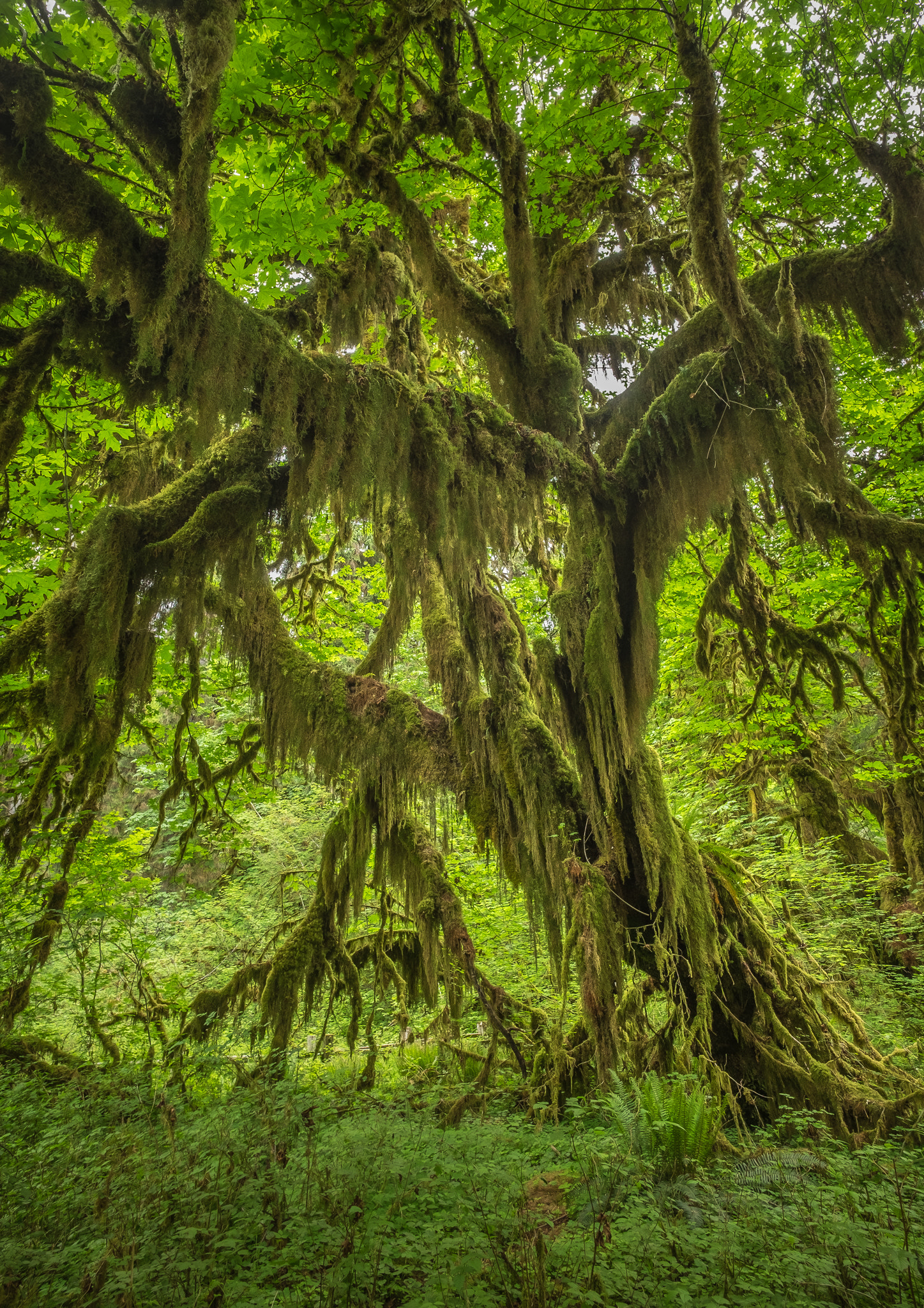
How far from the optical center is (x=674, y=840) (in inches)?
208

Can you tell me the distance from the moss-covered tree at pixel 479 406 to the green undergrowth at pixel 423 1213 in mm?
963

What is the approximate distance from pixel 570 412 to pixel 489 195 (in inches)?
92.6

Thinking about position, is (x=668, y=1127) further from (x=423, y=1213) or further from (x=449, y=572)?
(x=449, y=572)

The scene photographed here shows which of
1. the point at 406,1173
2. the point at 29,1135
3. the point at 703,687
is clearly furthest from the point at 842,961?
the point at 29,1135

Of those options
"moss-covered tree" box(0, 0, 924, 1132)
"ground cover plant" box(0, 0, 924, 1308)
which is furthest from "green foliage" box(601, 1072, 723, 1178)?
"moss-covered tree" box(0, 0, 924, 1132)

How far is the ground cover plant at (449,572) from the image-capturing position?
3127mm

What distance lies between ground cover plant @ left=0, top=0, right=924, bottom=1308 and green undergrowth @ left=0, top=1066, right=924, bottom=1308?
1.4 inches

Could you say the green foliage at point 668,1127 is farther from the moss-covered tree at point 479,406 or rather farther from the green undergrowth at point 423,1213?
the moss-covered tree at point 479,406

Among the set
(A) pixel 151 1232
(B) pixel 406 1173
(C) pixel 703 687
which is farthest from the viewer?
(C) pixel 703 687

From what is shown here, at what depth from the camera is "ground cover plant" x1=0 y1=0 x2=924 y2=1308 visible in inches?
123

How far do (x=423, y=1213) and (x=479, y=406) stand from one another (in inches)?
201

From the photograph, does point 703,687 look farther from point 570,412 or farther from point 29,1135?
point 29,1135

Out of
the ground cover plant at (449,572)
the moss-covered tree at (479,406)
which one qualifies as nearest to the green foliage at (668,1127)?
the ground cover plant at (449,572)

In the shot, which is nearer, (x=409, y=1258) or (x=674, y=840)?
(x=409, y=1258)
